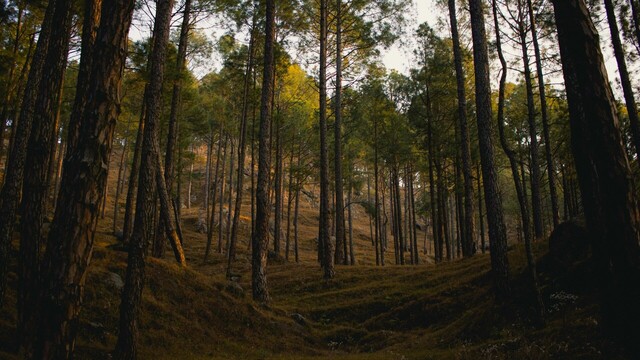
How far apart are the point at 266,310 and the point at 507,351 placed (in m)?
7.60

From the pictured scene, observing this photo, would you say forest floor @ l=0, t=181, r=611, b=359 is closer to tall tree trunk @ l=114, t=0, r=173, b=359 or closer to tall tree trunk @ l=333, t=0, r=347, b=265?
tall tree trunk @ l=114, t=0, r=173, b=359

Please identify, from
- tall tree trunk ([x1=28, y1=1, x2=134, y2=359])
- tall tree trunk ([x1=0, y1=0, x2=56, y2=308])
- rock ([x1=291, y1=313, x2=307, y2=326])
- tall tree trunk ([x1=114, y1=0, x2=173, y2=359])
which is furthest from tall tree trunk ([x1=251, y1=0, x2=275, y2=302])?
tall tree trunk ([x1=28, y1=1, x2=134, y2=359])

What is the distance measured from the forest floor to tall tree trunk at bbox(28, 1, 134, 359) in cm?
324

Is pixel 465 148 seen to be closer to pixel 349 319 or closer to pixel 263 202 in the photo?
pixel 349 319

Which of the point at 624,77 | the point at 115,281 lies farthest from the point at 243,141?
the point at 624,77

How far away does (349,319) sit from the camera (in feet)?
45.8

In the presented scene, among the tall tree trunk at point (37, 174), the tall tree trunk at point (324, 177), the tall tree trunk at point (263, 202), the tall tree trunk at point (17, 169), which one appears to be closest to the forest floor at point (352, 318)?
the tall tree trunk at point (263, 202)

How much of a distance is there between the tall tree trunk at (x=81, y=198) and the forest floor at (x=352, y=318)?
3.24 meters

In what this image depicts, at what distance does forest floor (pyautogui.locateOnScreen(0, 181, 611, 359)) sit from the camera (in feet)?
24.4

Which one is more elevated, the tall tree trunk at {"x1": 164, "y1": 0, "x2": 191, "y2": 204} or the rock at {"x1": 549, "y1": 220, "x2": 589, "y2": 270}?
the tall tree trunk at {"x1": 164, "y1": 0, "x2": 191, "y2": 204}

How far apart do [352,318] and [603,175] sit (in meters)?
11.3

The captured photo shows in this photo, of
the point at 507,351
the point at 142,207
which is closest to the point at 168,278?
the point at 142,207

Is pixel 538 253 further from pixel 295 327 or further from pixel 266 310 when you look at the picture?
pixel 266 310

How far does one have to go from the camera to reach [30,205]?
671 centimetres
